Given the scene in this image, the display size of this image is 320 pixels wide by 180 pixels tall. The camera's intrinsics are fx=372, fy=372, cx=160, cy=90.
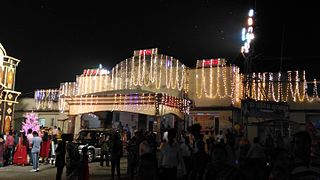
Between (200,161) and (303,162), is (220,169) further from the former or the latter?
(200,161)

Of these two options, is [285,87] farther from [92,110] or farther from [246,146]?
[246,146]

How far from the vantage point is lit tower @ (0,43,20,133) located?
91.2 feet

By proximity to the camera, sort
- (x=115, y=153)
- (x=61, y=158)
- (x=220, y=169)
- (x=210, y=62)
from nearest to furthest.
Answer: (x=220, y=169) → (x=61, y=158) → (x=115, y=153) → (x=210, y=62)

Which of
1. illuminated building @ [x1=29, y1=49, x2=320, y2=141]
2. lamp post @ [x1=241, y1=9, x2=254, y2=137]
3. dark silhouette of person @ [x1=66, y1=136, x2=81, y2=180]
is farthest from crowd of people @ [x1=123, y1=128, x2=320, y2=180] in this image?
illuminated building @ [x1=29, y1=49, x2=320, y2=141]

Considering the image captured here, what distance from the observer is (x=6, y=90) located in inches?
1100

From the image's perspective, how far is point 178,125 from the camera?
30.7 meters

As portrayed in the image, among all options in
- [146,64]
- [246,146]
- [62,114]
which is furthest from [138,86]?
[246,146]

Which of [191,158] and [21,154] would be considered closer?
[191,158]

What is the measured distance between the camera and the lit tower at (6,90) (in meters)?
27.8

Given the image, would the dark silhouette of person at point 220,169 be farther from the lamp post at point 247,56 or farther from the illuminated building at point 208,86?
the illuminated building at point 208,86

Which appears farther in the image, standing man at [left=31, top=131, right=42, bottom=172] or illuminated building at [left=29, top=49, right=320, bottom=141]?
illuminated building at [left=29, top=49, right=320, bottom=141]

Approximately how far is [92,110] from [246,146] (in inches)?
622

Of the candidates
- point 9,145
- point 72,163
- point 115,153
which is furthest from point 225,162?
point 9,145

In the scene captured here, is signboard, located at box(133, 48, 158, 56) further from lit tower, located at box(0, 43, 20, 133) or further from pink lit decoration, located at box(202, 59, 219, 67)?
lit tower, located at box(0, 43, 20, 133)
